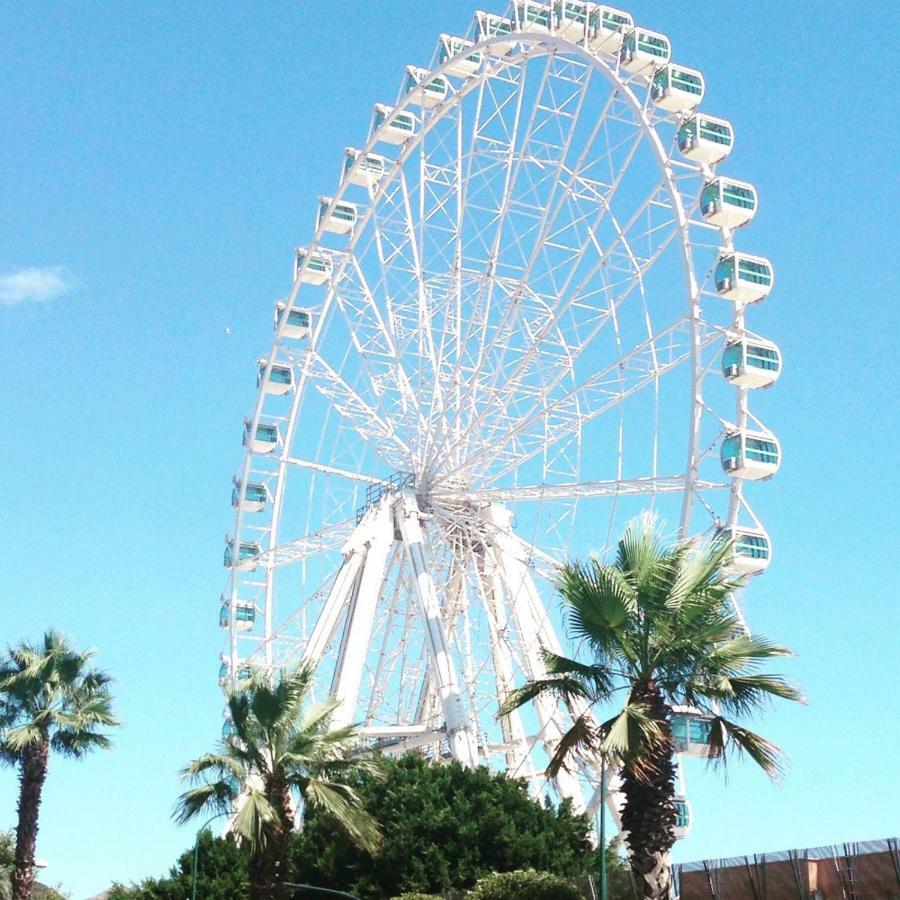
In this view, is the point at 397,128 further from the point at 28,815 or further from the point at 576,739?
the point at 576,739

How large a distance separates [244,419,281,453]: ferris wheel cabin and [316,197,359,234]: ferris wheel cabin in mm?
5735

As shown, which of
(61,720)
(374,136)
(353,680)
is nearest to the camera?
(61,720)

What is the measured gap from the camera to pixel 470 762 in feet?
120

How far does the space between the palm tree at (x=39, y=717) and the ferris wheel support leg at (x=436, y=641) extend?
23.6 ft

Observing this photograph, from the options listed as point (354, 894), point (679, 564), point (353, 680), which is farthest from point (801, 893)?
point (353, 680)

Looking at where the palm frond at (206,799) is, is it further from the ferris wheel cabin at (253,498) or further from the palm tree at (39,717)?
the ferris wheel cabin at (253,498)

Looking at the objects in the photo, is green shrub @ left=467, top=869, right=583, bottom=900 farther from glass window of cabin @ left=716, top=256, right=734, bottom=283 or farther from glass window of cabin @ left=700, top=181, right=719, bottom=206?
glass window of cabin @ left=700, top=181, right=719, bottom=206

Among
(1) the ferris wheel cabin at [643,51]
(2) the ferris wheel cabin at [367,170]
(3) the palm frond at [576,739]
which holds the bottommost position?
(3) the palm frond at [576,739]

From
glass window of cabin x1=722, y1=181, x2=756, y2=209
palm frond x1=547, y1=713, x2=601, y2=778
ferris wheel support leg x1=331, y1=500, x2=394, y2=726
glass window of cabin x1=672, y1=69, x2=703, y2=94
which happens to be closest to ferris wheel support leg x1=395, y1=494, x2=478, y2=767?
ferris wheel support leg x1=331, y1=500, x2=394, y2=726

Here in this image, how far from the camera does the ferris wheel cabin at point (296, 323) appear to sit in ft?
154

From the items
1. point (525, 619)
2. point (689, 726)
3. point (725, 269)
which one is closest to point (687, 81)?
point (725, 269)

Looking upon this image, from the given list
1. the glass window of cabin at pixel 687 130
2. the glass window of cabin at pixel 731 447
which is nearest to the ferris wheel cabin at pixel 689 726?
the glass window of cabin at pixel 731 447

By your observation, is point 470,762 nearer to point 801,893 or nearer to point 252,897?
point 252,897

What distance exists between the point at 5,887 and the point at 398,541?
39.2ft
